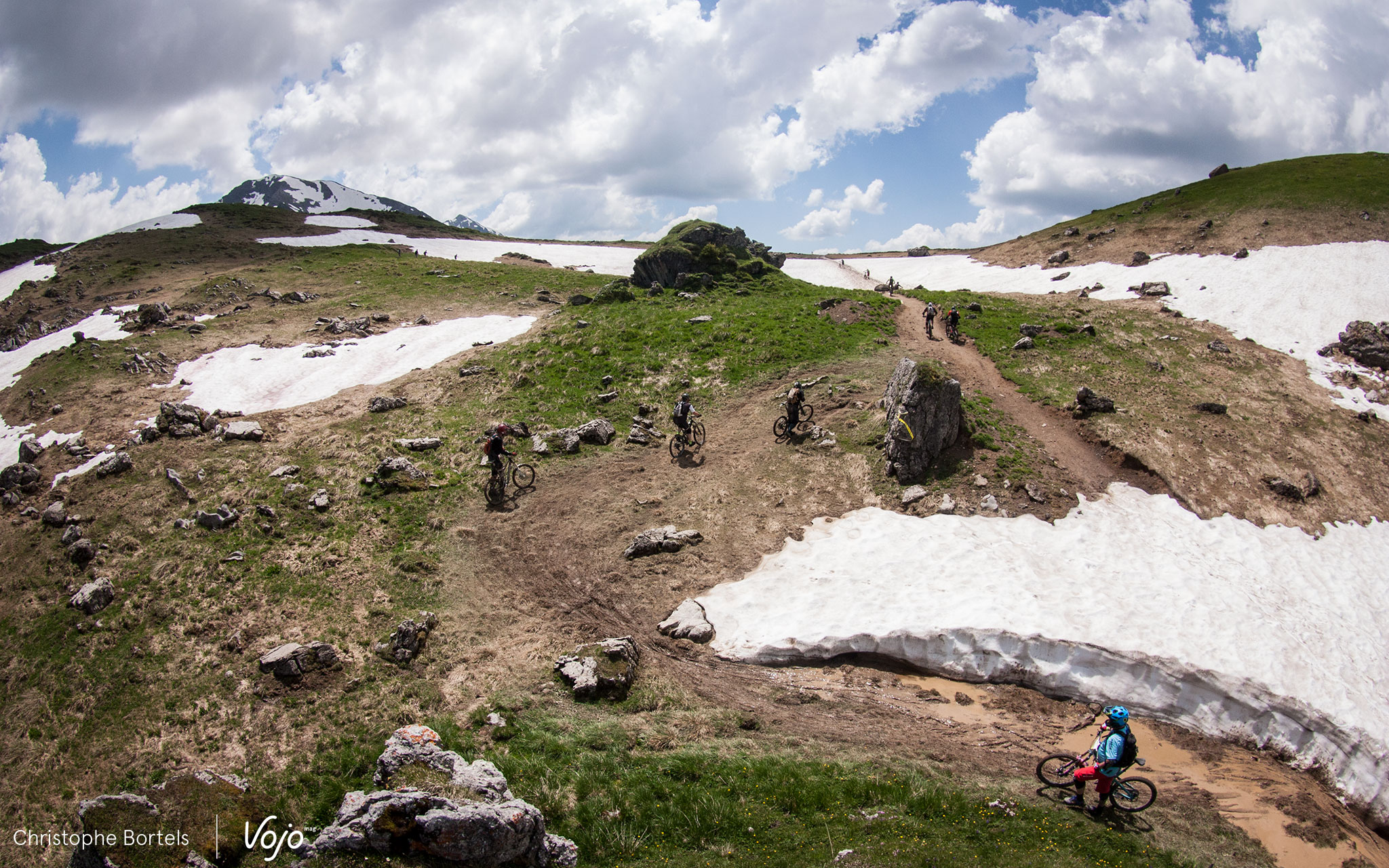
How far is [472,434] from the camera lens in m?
28.3

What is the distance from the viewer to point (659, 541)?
21359 mm

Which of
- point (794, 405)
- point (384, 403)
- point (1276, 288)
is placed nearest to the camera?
point (794, 405)

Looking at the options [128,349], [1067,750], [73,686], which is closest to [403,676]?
[73,686]

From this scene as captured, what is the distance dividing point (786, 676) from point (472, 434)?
19.2 metres

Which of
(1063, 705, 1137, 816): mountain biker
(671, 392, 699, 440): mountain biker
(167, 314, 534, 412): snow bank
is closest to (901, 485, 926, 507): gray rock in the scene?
(671, 392, 699, 440): mountain biker

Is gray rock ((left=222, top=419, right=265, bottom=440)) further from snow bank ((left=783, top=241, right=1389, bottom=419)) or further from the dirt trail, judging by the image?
snow bank ((left=783, top=241, right=1389, bottom=419))

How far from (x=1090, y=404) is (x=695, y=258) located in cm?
3134

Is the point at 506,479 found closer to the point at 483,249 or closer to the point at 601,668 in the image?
the point at 601,668

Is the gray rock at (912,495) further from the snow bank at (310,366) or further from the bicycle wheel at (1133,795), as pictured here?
the snow bank at (310,366)

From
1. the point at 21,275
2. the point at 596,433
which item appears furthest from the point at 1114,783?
the point at 21,275

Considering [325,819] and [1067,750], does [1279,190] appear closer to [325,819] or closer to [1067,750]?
[1067,750]

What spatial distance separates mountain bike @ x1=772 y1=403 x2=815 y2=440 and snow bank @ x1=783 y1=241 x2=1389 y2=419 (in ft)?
95.0

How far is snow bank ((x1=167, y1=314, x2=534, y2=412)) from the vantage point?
1257 inches

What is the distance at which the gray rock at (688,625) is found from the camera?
57.6 ft
